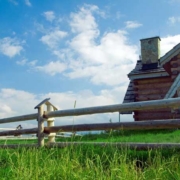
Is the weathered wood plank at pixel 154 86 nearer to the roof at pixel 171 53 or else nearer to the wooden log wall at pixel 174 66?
the wooden log wall at pixel 174 66

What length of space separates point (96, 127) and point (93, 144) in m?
0.48

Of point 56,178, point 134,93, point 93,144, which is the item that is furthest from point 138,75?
point 56,178

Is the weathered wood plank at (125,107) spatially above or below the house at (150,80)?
below

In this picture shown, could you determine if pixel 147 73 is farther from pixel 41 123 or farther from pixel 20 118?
pixel 41 123

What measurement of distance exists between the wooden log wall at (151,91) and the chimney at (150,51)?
1.36 m

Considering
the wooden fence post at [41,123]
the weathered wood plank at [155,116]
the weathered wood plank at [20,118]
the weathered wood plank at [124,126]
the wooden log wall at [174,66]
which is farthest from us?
the weathered wood plank at [155,116]

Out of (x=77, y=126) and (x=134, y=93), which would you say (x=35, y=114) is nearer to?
(x=77, y=126)

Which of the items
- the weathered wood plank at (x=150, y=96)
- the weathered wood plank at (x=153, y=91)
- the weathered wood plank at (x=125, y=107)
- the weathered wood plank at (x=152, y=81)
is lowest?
the weathered wood plank at (x=125, y=107)

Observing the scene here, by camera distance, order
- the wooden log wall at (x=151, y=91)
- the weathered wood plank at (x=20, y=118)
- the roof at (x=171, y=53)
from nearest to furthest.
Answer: the weathered wood plank at (x=20, y=118), the roof at (x=171, y=53), the wooden log wall at (x=151, y=91)

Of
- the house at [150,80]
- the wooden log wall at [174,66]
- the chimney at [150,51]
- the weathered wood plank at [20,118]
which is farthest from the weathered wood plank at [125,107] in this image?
the chimney at [150,51]

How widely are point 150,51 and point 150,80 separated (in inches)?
86.8

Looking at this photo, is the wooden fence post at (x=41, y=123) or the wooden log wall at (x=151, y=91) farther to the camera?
the wooden log wall at (x=151, y=91)

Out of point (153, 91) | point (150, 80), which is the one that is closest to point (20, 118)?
point (153, 91)

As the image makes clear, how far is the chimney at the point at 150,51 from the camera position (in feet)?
65.0
